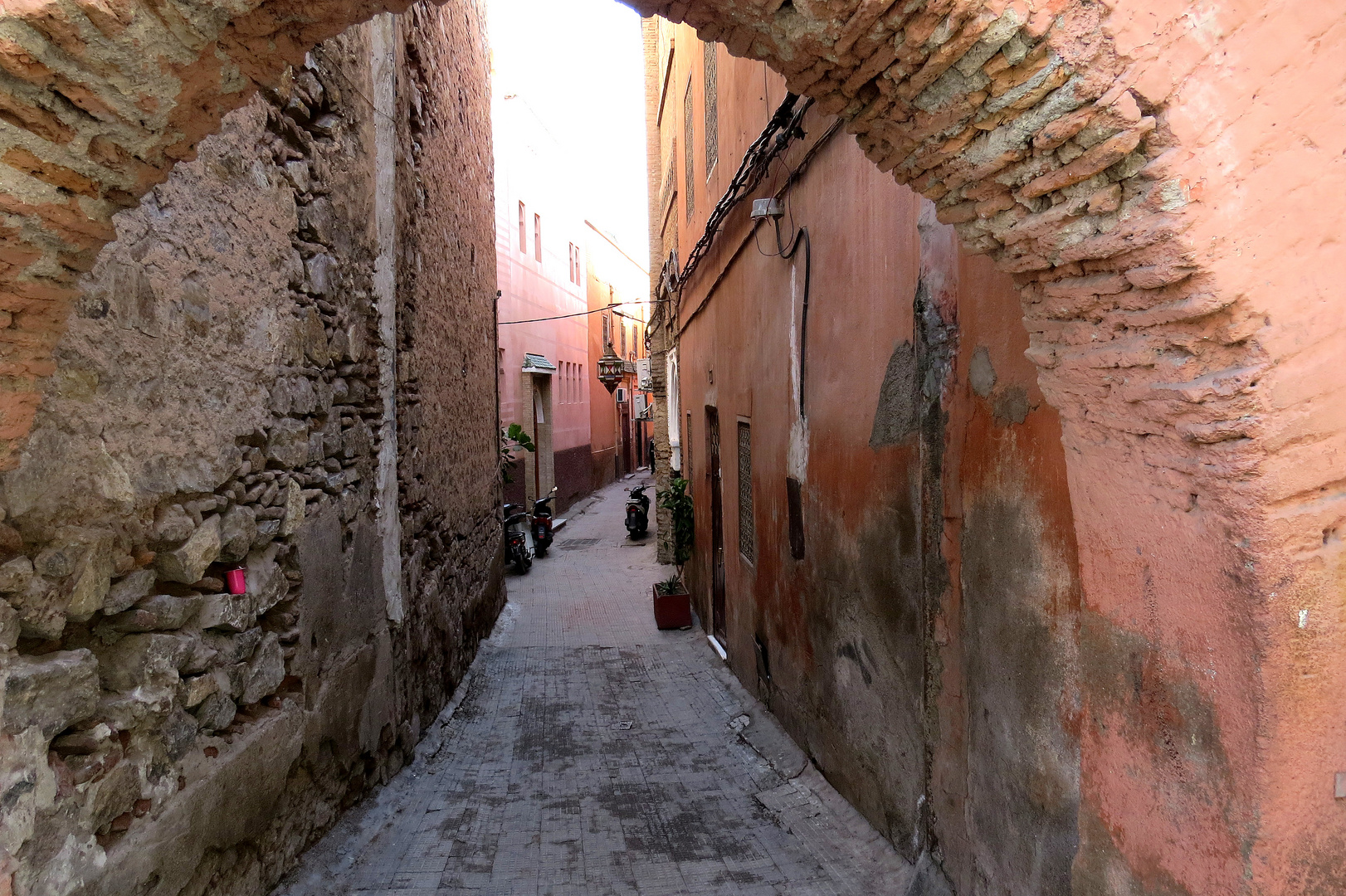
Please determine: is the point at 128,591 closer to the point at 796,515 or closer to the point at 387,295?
the point at 387,295

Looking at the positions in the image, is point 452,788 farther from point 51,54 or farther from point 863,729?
point 51,54

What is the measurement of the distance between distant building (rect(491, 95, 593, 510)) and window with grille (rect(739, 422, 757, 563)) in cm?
863

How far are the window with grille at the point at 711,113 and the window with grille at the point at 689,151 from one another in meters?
1.19

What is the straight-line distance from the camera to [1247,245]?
5.69ft

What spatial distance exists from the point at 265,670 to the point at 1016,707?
3.06 meters

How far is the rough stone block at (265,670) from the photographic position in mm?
3451

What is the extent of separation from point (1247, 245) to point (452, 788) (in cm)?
506

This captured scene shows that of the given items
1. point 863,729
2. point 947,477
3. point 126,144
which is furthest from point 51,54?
point 863,729

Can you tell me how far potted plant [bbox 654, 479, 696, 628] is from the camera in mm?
9852

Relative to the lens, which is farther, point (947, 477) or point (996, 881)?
point (947, 477)

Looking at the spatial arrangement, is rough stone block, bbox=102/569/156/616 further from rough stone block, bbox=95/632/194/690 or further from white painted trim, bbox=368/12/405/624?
white painted trim, bbox=368/12/405/624

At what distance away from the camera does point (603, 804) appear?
16.3ft

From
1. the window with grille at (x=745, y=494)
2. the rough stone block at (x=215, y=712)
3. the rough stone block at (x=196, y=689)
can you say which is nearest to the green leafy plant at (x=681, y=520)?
the window with grille at (x=745, y=494)

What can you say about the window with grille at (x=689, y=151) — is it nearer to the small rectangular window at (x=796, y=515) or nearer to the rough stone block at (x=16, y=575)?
the small rectangular window at (x=796, y=515)
